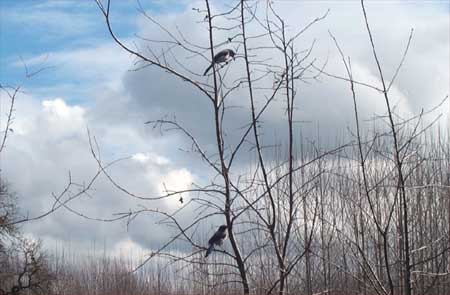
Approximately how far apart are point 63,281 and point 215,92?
20049 millimetres

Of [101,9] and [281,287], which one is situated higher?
[101,9]

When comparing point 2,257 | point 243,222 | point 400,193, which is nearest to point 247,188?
point 243,222

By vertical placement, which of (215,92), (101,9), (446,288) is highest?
(101,9)

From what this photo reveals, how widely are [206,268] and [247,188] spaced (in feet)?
2.35

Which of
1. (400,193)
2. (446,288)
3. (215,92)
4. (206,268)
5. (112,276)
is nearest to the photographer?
(400,193)

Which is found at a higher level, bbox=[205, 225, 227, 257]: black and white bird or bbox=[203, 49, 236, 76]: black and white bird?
bbox=[203, 49, 236, 76]: black and white bird

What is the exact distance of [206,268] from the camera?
3.85 m

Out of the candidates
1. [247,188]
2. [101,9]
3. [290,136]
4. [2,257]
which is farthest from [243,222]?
[2,257]

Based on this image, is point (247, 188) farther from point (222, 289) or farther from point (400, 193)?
point (222, 289)

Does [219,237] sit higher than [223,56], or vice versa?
[223,56]

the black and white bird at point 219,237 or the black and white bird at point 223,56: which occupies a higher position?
the black and white bird at point 223,56

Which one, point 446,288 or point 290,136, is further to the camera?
point 446,288

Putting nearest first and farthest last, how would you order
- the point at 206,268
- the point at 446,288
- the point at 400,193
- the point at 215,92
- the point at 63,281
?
the point at 400,193, the point at 215,92, the point at 206,268, the point at 446,288, the point at 63,281

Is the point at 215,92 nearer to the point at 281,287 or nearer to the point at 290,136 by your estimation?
the point at 290,136
